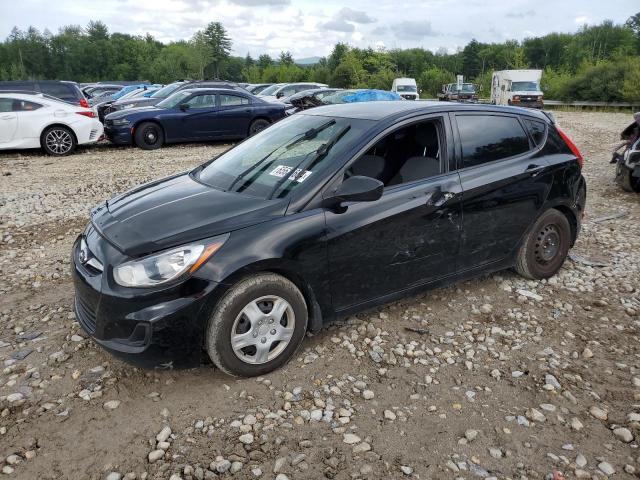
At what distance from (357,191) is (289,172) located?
1.89ft

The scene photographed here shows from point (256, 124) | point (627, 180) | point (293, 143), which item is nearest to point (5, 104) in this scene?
point (256, 124)

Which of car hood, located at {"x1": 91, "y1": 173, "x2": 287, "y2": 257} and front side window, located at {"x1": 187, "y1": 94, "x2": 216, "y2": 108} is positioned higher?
front side window, located at {"x1": 187, "y1": 94, "x2": 216, "y2": 108}

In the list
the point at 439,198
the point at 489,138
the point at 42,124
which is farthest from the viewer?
the point at 42,124

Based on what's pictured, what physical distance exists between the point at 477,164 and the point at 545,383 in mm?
1711

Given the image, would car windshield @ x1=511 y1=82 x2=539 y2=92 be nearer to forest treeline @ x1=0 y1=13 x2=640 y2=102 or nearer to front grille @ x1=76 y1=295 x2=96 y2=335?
forest treeline @ x1=0 y1=13 x2=640 y2=102

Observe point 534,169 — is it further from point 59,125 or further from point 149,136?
point 59,125

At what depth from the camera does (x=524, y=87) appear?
3180 centimetres

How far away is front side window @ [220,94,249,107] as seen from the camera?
13.4 meters

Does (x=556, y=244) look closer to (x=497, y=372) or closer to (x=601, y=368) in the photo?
(x=601, y=368)

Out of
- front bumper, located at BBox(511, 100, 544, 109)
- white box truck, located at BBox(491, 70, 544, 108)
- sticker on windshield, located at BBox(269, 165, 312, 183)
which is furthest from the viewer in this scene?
white box truck, located at BBox(491, 70, 544, 108)

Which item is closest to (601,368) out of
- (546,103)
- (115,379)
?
(115,379)

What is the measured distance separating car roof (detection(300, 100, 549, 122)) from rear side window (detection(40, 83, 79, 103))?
43.0 feet

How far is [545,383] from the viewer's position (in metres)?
3.24

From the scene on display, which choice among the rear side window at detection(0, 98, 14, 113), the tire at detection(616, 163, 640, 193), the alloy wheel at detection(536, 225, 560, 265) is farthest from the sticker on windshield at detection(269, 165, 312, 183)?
the rear side window at detection(0, 98, 14, 113)
